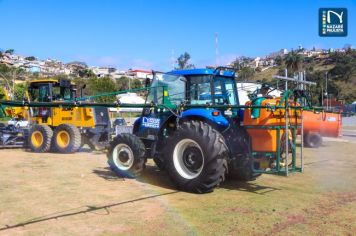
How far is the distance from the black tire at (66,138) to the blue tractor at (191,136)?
5200mm

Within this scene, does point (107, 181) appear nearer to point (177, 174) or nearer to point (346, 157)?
point (177, 174)

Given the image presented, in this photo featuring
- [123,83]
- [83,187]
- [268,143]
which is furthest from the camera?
[123,83]

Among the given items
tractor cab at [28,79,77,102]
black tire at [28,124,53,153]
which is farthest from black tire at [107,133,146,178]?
tractor cab at [28,79,77,102]

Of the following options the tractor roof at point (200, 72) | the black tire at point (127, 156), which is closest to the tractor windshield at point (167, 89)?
the tractor roof at point (200, 72)

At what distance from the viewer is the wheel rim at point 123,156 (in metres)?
10.3

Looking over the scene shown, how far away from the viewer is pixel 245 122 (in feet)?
29.0

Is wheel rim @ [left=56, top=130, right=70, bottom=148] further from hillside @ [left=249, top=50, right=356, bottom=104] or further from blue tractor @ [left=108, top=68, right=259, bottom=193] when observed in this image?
hillside @ [left=249, top=50, right=356, bottom=104]

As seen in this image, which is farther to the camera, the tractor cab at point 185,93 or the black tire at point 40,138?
the black tire at point 40,138

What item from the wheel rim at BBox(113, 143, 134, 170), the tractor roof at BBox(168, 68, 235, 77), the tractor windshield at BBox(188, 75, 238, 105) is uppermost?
the tractor roof at BBox(168, 68, 235, 77)

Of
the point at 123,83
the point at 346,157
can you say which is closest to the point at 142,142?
the point at 346,157

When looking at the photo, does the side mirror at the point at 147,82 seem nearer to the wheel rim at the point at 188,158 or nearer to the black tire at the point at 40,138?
the wheel rim at the point at 188,158

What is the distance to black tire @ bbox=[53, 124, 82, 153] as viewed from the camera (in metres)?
15.6

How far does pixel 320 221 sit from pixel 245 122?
2.75 meters

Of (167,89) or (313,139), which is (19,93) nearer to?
(313,139)
